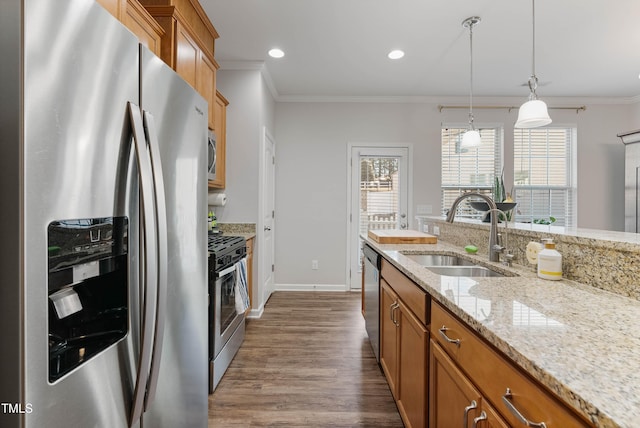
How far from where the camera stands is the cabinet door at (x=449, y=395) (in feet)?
2.96

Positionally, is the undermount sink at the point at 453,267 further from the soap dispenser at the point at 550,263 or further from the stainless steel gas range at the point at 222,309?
the stainless steel gas range at the point at 222,309

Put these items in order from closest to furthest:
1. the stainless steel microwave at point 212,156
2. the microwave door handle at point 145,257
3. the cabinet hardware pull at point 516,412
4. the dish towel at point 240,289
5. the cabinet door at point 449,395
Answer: the cabinet hardware pull at point 516,412, the microwave door handle at point 145,257, the cabinet door at point 449,395, the dish towel at point 240,289, the stainless steel microwave at point 212,156

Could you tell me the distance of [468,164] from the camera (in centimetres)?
452

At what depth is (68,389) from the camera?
2.04 ft

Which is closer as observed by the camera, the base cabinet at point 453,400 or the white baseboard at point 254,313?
the base cabinet at point 453,400

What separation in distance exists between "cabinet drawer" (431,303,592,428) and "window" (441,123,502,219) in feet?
12.4

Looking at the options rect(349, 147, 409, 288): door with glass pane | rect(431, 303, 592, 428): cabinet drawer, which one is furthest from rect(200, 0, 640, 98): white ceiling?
rect(431, 303, 592, 428): cabinet drawer

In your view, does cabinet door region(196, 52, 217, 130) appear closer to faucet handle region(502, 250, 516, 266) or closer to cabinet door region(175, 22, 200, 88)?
cabinet door region(175, 22, 200, 88)

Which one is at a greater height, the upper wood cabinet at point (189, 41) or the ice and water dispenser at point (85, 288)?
the upper wood cabinet at point (189, 41)

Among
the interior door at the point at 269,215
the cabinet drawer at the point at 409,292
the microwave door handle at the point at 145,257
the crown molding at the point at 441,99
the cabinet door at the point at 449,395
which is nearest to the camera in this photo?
the microwave door handle at the point at 145,257

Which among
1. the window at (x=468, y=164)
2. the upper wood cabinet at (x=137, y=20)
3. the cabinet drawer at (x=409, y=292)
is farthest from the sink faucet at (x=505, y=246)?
the window at (x=468, y=164)

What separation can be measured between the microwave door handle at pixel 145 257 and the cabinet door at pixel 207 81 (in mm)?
1801

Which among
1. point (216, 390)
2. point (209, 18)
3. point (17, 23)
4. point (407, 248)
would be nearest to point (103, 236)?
point (17, 23)

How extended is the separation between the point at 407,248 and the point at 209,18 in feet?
8.07
